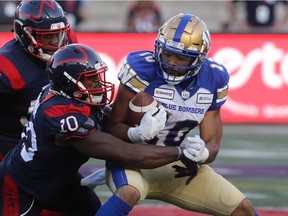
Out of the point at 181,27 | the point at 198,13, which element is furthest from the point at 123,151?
the point at 198,13

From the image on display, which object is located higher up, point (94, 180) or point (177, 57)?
point (177, 57)

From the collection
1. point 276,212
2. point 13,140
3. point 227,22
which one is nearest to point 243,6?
point 227,22

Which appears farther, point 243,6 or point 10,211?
point 243,6

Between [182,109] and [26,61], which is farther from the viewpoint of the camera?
[26,61]

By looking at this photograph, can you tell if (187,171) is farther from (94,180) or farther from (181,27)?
(181,27)

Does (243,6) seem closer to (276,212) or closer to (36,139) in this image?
(276,212)

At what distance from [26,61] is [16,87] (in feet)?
0.68

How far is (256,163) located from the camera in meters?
8.32

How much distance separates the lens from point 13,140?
5.45 m

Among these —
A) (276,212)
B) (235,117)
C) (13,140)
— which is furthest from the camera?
(235,117)

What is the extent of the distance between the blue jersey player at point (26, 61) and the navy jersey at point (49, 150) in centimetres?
47

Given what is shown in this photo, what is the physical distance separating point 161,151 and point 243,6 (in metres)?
8.60

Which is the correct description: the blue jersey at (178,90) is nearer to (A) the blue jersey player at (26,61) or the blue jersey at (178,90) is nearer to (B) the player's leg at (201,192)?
(B) the player's leg at (201,192)

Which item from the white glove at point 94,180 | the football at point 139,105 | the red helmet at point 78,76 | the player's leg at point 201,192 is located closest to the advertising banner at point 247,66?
the white glove at point 94,180
